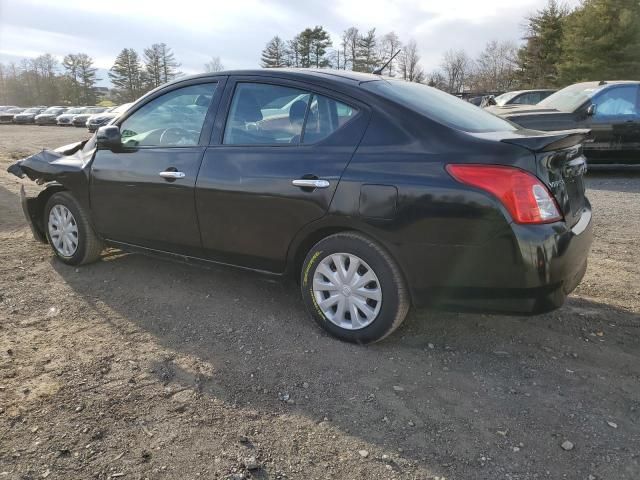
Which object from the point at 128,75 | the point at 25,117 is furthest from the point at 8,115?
the point at 128,75

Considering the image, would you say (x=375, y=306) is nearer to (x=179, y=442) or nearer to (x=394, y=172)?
(x=394, y=172)

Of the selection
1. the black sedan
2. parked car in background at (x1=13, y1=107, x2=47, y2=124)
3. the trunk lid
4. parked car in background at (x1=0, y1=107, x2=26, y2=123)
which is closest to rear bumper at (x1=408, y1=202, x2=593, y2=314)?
the black sedan

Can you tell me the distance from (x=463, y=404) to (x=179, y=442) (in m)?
1.39

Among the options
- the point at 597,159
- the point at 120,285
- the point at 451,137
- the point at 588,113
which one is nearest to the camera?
the point at 451,137

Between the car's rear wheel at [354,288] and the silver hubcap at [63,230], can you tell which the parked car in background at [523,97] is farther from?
the car's rear wheel at [354,288]

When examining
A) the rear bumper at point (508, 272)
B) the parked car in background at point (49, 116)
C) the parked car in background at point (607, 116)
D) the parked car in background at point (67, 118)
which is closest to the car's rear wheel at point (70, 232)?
the rear bumper at point (508, 272)

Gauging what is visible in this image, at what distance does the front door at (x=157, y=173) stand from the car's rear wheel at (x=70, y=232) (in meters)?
0.20

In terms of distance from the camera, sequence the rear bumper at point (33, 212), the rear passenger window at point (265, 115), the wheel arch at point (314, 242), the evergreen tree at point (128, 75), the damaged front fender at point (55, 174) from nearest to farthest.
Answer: the wheel arch at point (314, 242) → the rear passenger window at point (265, 115) → the damaged front fender at point (55, 174) → the rear bumper at point (33, 212) → the evergreen tree at point (128, 75)

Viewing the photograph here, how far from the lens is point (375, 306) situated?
3.13m

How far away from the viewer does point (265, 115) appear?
3547 mm

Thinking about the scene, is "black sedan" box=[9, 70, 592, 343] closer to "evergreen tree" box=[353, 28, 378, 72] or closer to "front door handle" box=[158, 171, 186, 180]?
"front door handle" box=[158, 171, 186, 180]

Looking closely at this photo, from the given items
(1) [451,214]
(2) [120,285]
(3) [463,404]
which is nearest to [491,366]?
(3) [463,404]

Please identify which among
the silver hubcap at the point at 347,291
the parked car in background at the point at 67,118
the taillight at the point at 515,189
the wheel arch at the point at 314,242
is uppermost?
the parked car in background at the point at 67,118

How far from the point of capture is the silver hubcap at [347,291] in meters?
3.12
